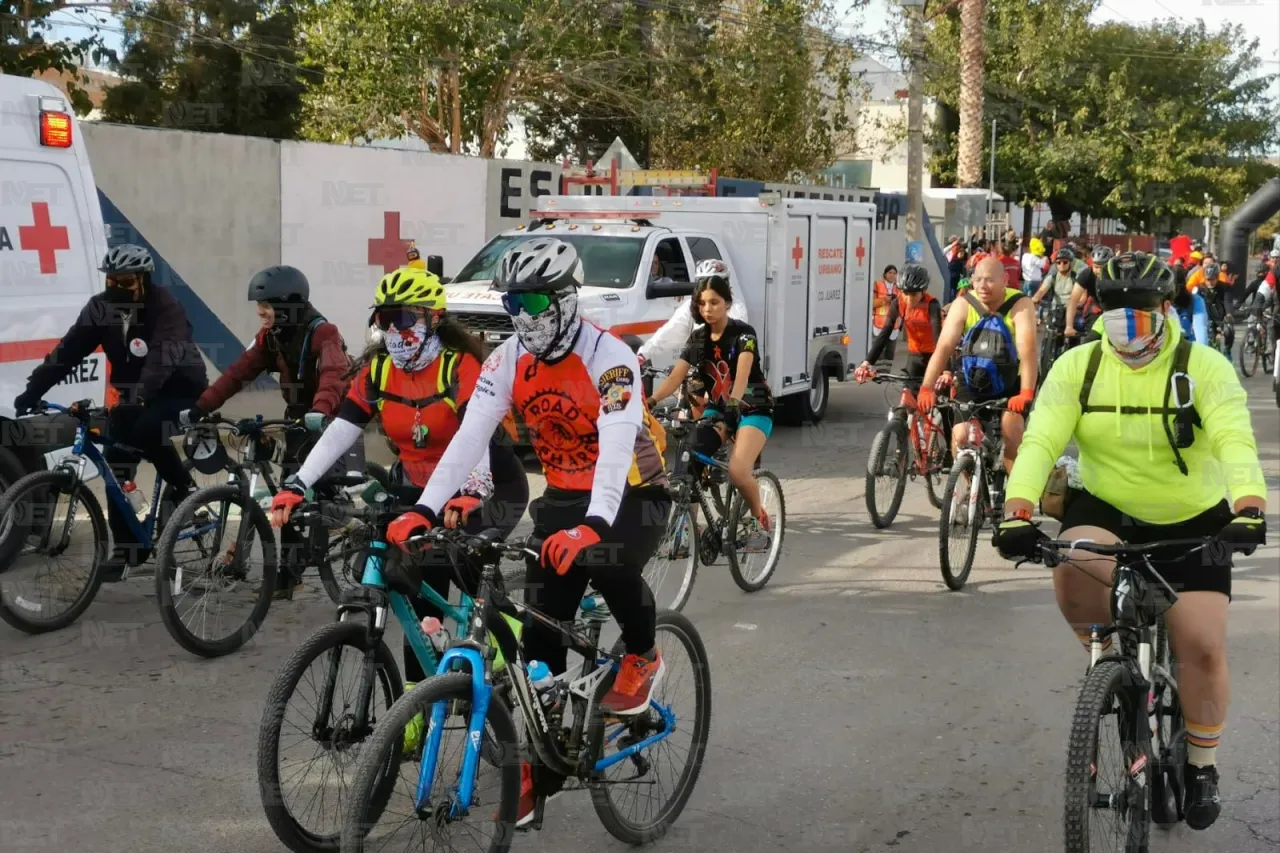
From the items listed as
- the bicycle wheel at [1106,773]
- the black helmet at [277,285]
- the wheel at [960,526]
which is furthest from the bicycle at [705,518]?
the bicycle wheel at [1106,773]

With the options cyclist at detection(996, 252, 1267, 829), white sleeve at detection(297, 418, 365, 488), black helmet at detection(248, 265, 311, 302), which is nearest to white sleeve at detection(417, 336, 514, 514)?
white sleeve at detection(297, 418, 365, 488)

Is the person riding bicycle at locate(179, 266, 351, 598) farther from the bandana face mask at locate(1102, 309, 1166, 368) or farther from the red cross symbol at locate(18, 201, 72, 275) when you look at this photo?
the bandana face mask at locate(1102, 309, 1166, 368)

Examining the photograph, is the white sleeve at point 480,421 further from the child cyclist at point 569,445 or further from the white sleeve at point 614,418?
the white sleeve at point 614,418

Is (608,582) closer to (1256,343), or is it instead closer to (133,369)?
(133,369)

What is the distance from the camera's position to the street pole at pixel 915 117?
79.7ft

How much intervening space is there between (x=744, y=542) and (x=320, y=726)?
4259mm

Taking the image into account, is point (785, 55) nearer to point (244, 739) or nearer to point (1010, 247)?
point (1010, 247)

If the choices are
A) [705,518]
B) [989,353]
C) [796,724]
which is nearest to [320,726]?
[796,724]

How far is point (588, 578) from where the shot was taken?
4.62 meters

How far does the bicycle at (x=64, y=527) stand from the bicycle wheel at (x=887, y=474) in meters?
4.71

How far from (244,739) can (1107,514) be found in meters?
3.26

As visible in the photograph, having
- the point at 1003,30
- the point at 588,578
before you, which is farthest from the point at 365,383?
the point at 1003,30

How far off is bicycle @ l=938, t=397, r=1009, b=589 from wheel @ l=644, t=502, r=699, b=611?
1.53 meters

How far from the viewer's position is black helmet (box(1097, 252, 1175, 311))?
4473mm
